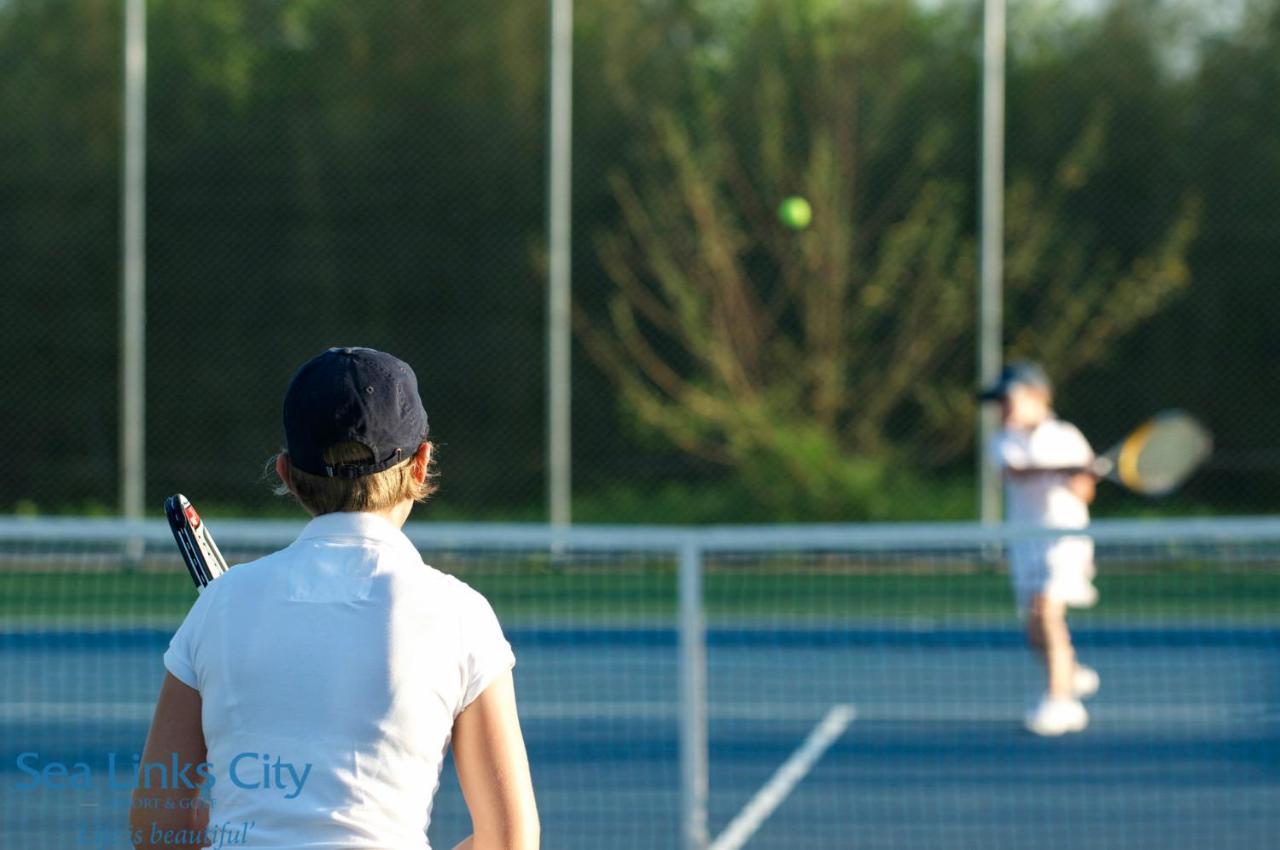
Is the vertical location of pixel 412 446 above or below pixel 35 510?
below

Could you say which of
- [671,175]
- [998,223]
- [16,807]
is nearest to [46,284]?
[671,175]

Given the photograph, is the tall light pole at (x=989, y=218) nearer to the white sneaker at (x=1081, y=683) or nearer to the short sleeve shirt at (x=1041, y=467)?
the short sleeve shirt at (x=1041, y=467)

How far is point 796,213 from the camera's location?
14258 mm

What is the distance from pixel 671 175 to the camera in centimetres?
1502

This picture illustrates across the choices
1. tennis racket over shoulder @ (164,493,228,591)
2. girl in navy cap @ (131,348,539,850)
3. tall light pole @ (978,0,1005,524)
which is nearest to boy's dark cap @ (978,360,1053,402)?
tall light pole @ (978,0,1005,524)

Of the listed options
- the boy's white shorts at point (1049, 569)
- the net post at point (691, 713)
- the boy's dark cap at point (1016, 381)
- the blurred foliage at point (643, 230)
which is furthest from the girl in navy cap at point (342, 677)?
the blurred foliage at point (643, 230)

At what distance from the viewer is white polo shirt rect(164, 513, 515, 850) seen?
1714mm

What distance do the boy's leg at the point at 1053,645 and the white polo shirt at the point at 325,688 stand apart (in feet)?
18.5

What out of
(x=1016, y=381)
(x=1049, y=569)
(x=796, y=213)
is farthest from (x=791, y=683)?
(x=796, y=213)

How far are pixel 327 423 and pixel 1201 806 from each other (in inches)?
195

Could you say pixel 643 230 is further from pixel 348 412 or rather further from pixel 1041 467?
pixel 348 412

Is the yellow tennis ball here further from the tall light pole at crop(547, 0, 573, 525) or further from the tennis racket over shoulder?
the tennis racket over shoulder

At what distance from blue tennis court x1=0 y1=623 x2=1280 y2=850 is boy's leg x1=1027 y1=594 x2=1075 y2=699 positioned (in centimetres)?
23

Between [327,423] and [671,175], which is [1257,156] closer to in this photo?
[671,175]
